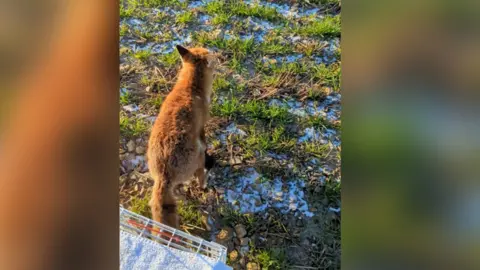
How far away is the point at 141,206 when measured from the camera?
149 cm

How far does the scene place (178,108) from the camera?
5.13 feet

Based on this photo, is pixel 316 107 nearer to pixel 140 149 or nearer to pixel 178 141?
pixel 178 141

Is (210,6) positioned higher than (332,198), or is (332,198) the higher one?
(210,6)

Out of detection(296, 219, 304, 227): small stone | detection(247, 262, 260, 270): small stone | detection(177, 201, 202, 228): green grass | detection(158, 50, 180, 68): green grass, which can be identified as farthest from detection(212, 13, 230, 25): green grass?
detection(247, 262, 260, 270): small stone

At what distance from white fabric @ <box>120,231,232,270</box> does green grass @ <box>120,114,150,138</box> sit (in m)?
0.41
